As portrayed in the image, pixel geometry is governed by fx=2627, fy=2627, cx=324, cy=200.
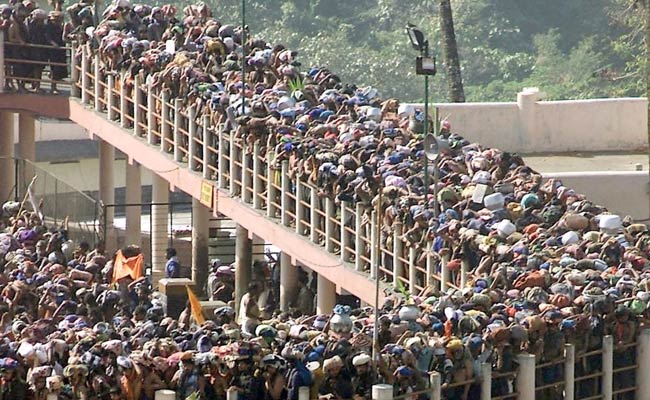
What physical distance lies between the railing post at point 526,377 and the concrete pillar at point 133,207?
57.0ft

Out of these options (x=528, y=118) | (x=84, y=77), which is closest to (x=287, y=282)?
(x=84, y=77)

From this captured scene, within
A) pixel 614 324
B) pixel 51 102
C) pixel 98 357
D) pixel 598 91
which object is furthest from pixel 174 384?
pixel 598 91

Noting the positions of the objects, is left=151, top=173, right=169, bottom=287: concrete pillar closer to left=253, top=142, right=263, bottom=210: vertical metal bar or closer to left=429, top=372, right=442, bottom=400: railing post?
left=253, top=142, right=263, bottom=210: vertical metal bar

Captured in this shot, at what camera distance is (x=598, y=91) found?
7038cm

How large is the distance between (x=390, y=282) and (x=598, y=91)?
3909 cm

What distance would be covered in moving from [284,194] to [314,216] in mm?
869

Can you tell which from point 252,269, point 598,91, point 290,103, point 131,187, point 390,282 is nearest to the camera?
point 390,282

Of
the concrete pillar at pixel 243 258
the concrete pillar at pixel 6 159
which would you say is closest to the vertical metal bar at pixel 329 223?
the concrete pillar at pixel 243 258

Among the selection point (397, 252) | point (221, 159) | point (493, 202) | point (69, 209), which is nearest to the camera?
point (493, 202)

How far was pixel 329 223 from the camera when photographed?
33.4 m

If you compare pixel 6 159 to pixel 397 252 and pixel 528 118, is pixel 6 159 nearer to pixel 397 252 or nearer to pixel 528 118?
pixel 528 118

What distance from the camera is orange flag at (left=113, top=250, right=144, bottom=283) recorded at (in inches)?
1353

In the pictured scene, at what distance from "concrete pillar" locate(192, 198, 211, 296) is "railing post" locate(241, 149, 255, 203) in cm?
474

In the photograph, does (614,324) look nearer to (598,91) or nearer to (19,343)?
(19,343)
